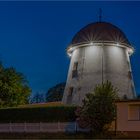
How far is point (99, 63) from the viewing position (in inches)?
2317

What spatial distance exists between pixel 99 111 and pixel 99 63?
19.2 metres

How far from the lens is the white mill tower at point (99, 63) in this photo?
58156 mm

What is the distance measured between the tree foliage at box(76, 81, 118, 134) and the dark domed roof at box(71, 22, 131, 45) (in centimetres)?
1794

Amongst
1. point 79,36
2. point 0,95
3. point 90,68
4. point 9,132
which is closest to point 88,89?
point 90,68

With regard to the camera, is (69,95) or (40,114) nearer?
(40,114)

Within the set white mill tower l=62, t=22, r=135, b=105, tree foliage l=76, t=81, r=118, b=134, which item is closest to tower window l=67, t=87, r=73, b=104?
white mill tower l=62, t=22, r=135, b=105

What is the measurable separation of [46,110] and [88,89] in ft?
42.6

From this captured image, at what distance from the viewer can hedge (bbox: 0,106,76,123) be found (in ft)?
146

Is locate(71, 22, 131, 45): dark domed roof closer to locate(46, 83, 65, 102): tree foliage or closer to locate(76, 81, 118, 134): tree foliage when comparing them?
locate(76, 81, 118, 134): tree foliage

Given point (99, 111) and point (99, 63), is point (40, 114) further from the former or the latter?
point (99, 63)

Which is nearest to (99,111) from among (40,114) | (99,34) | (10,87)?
(40,114)

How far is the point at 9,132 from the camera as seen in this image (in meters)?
46.2

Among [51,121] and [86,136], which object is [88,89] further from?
[86,136]

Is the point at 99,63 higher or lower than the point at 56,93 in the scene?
higher
